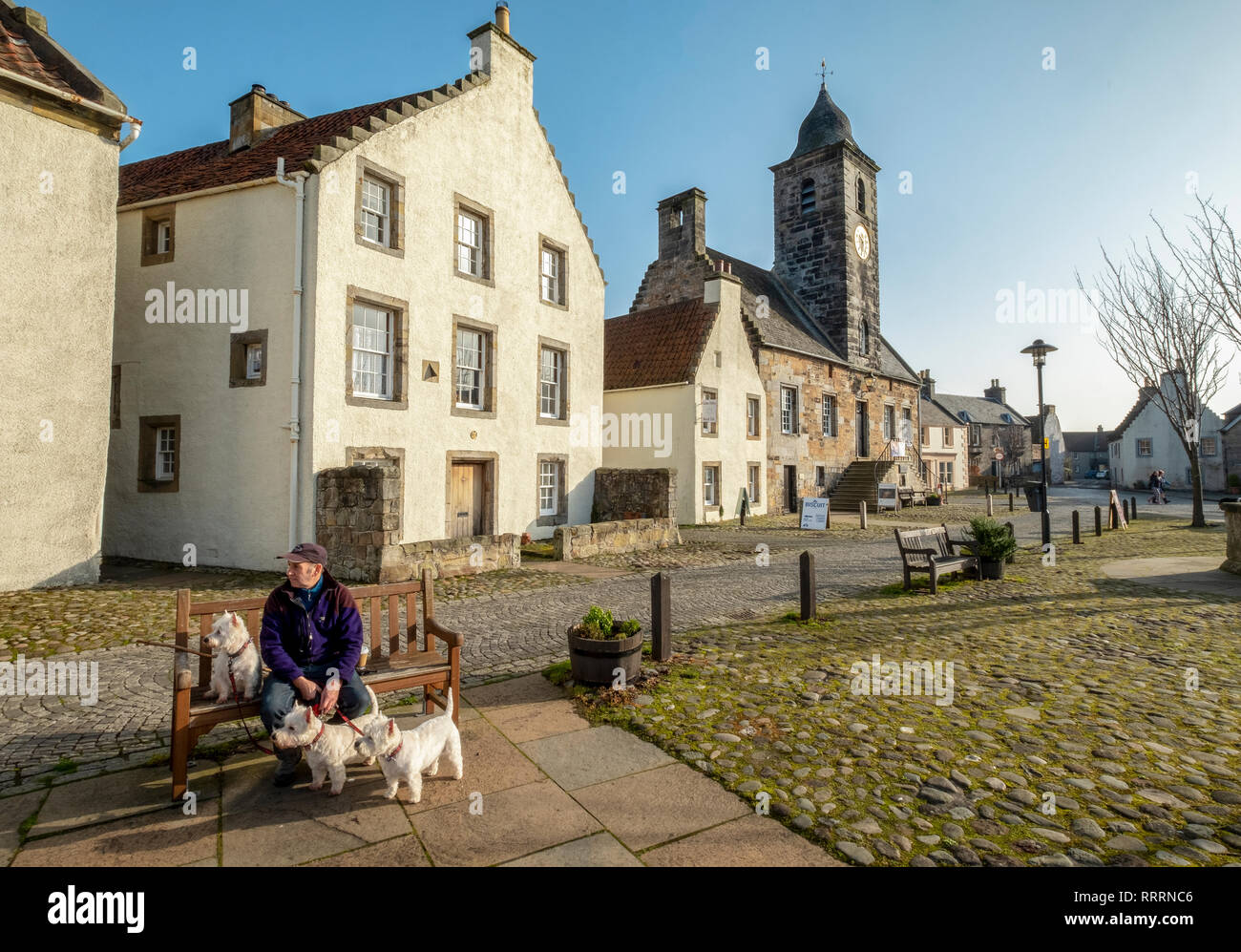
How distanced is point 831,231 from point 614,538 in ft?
84.3

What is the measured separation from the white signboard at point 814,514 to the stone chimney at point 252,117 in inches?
703

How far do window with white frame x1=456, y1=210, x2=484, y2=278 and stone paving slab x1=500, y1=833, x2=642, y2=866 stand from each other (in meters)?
15.2

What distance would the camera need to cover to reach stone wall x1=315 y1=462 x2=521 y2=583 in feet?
38.5

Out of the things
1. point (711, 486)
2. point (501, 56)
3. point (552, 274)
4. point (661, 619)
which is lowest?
point (661, 619)

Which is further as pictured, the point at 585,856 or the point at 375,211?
the point at 375,211

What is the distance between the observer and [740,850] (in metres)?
3.33

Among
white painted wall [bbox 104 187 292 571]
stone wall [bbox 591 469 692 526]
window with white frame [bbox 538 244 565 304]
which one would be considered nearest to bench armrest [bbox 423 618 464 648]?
white painted wall [bbox 104 187 292 571]

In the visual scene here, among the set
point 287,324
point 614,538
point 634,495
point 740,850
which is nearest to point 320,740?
point 740,850

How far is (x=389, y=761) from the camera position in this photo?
3762 millimetres

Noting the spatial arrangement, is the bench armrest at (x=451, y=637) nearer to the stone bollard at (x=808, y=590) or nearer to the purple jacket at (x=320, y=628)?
the purple jacket at (x=320, y=628)

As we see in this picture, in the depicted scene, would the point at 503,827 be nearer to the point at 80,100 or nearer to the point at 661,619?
the point at 661,619
